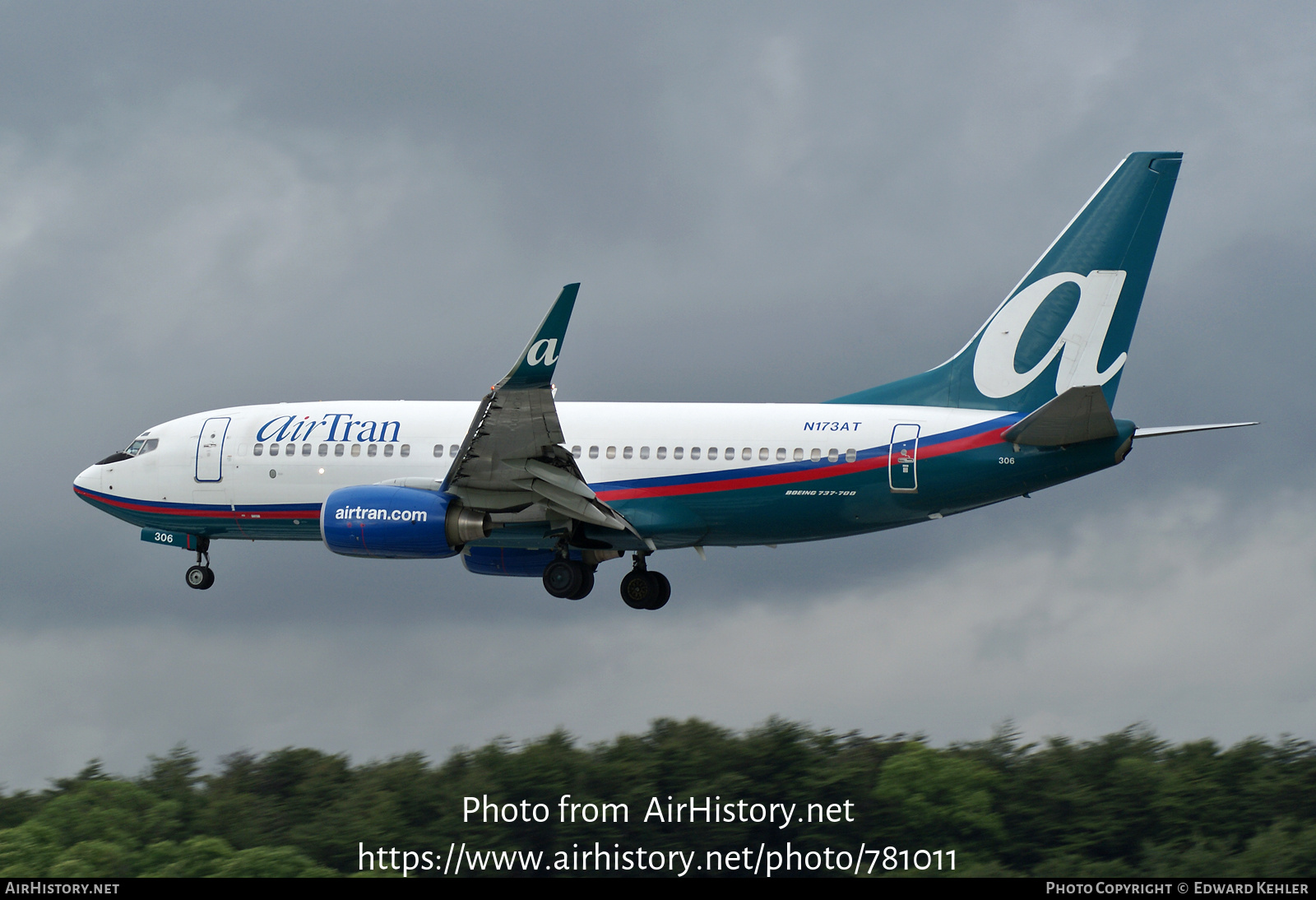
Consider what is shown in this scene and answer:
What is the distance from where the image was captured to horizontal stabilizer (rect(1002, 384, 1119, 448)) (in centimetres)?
3247

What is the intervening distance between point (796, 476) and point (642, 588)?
6557 millimetres

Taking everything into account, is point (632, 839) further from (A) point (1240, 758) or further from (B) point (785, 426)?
(A) point (1240, 758)

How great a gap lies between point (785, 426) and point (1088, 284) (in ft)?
26.6

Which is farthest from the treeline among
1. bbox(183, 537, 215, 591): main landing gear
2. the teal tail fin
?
the teal tail fin

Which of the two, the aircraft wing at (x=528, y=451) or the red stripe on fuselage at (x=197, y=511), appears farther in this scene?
the red stripe on fuselage at (x=197, y=511)

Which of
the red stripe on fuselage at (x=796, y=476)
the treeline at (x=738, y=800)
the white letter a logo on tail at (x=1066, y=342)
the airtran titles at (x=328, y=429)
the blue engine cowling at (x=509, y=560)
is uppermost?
the white letter a logo on tail at (x=1066, y=342)

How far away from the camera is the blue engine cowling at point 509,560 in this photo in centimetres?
4150

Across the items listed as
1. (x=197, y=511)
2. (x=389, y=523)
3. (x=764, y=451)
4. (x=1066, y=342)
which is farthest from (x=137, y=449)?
(x=1066, y=342)

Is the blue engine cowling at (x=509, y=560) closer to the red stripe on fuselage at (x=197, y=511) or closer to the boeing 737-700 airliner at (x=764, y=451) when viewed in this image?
the boeing 737-700 airliner at (x=764, y=451)

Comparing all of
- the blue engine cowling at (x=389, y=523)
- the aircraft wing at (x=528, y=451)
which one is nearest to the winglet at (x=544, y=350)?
the aircraft wing at (x=528, y=451)

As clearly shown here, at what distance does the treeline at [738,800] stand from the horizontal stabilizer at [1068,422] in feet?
61.1

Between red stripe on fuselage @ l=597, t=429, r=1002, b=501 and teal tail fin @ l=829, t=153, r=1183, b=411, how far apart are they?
1597mm

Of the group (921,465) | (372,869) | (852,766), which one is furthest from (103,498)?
(852,766)

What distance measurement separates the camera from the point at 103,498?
140 ft
